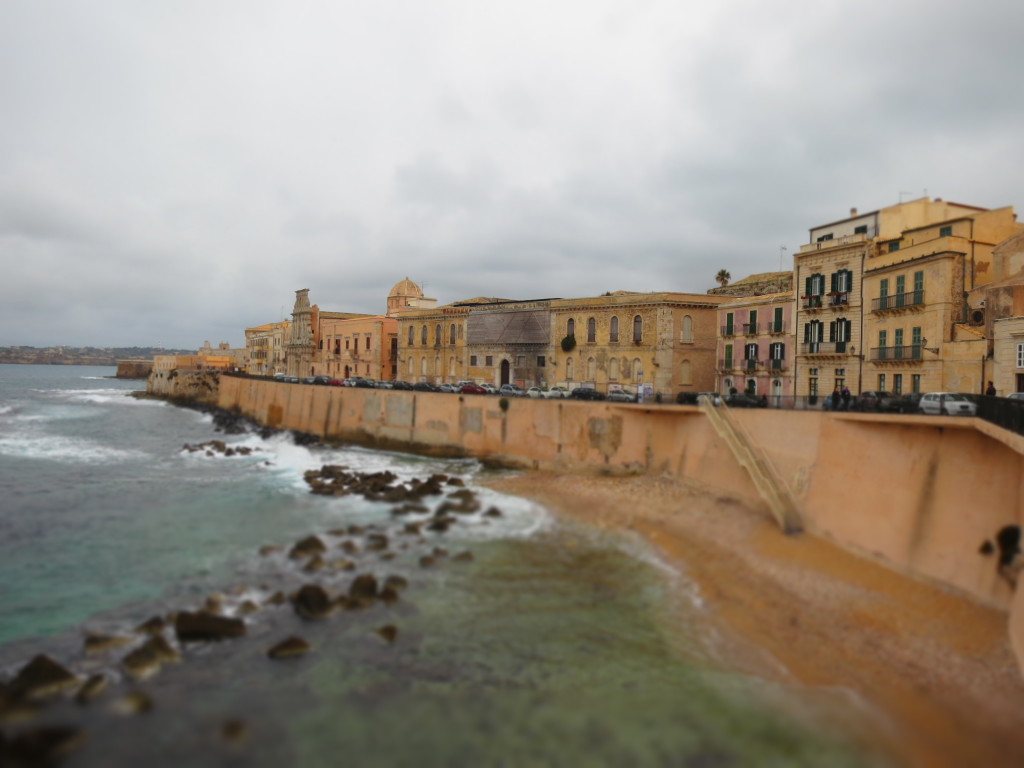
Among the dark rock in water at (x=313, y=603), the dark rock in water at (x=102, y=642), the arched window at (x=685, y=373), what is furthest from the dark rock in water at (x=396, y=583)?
the arched window at (x=685, y=373)

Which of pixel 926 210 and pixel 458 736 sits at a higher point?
pixel 926 210

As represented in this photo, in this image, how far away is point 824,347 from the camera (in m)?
33.0

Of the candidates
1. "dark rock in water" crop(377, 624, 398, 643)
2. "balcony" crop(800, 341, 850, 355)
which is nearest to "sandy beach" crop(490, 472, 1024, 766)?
"dark rock in water" crop(377, 624, 398, 643)

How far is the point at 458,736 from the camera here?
1073 centimetres

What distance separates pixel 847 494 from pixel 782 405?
4.83 metres

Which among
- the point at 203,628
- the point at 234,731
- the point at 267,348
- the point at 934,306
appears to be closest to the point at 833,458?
the point at 934,306

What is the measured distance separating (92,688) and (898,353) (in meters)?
32.0

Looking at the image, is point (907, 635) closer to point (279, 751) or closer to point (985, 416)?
point (985, 416)

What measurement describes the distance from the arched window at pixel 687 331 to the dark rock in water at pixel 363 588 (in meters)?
32.3

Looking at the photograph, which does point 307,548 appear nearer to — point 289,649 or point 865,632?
point 289,649

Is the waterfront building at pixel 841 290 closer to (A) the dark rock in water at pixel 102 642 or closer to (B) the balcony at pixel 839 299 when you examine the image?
(B) the balcony at pixel 839 299

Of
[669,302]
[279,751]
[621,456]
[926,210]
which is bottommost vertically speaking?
[279,751]

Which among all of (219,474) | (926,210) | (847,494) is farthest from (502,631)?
(926,210)

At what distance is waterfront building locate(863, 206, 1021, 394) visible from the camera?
25938 mm
